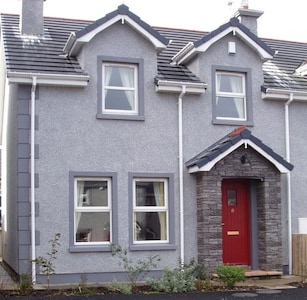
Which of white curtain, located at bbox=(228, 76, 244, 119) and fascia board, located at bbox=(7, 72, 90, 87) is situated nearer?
fascia board, located at bbox=(7, 72, 90, 87)

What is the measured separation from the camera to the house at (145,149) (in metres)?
13.9

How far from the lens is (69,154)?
14141 mm

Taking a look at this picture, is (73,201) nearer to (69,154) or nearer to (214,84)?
(69,154)

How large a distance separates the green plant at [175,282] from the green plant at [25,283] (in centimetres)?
261

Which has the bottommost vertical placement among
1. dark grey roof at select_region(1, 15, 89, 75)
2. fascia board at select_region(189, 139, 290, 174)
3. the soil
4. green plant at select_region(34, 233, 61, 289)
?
the soil

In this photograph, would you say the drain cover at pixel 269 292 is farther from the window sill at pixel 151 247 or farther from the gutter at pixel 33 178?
the gutter at pixel 33 178

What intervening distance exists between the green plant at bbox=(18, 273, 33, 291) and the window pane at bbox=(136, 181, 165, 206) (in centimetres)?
339

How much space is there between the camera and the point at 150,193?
1491 cm

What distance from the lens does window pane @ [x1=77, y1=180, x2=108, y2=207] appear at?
14.3 meters

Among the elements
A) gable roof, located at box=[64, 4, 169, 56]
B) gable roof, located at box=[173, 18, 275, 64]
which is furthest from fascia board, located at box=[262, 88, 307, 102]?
gable roof, located at box=[64, 4, 169, 56]

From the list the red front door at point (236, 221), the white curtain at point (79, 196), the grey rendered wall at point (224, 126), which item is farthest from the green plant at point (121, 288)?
the red front door at point (236, 221)

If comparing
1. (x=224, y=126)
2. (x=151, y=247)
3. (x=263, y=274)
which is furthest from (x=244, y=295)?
(x=224, y=126)

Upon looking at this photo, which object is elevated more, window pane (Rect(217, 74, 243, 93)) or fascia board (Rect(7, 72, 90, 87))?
window pane (Rect(217, 74, 243, 93))

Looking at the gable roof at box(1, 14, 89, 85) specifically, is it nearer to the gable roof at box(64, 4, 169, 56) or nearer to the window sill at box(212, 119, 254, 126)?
the gable roof at box(64, 4, 169, 56)
